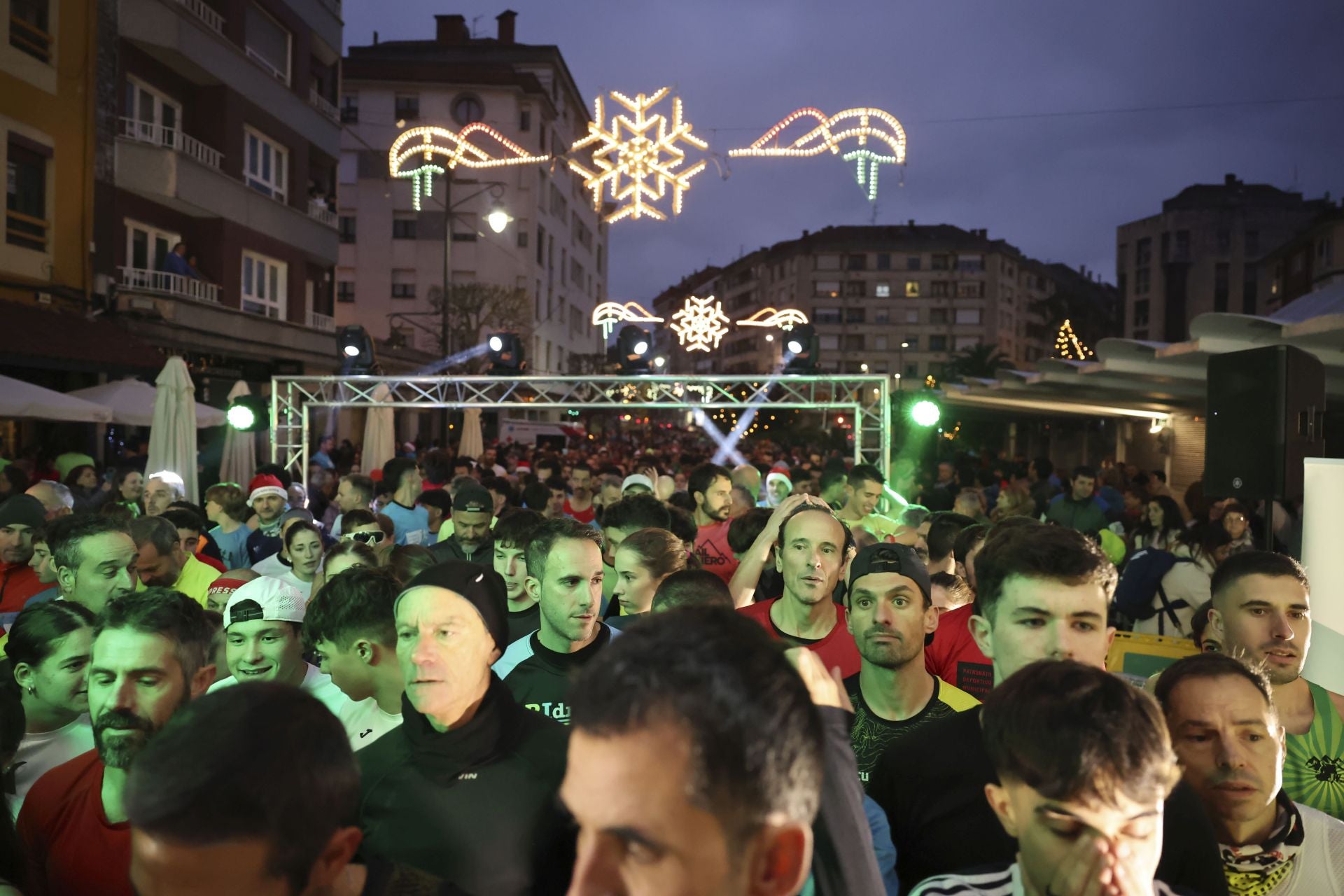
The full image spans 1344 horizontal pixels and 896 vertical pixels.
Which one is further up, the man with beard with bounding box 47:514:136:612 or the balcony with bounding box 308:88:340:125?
the balcony with bounding box 308:88:340:125

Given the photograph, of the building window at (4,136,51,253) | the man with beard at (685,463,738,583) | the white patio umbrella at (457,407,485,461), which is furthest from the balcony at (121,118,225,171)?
the man with beard at (685,463,738,583)

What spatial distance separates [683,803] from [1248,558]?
3.55 meters

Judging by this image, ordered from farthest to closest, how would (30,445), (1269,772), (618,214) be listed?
(30,445) < (618,214) < (1269,772)

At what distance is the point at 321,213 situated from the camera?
26.9 metres

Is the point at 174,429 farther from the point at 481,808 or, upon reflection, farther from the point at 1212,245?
the point at 1212,245

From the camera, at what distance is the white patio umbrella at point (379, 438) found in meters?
17.1

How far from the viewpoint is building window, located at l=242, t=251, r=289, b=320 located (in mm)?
23188

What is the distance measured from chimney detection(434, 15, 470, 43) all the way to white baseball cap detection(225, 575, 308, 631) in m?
57.9

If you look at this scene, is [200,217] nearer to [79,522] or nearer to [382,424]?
[382,424]

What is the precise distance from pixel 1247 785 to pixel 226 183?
22344mm

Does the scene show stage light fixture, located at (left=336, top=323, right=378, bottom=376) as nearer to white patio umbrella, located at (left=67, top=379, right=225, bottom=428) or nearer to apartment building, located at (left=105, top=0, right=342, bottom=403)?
white patio umbrella, located at (left=67, top=379, right=225, bottom=428)

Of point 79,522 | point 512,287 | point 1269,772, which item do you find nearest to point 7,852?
point 79,522

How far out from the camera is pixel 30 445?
15.8m

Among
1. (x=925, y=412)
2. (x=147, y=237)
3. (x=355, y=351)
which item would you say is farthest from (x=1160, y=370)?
(x=147, y=237)
